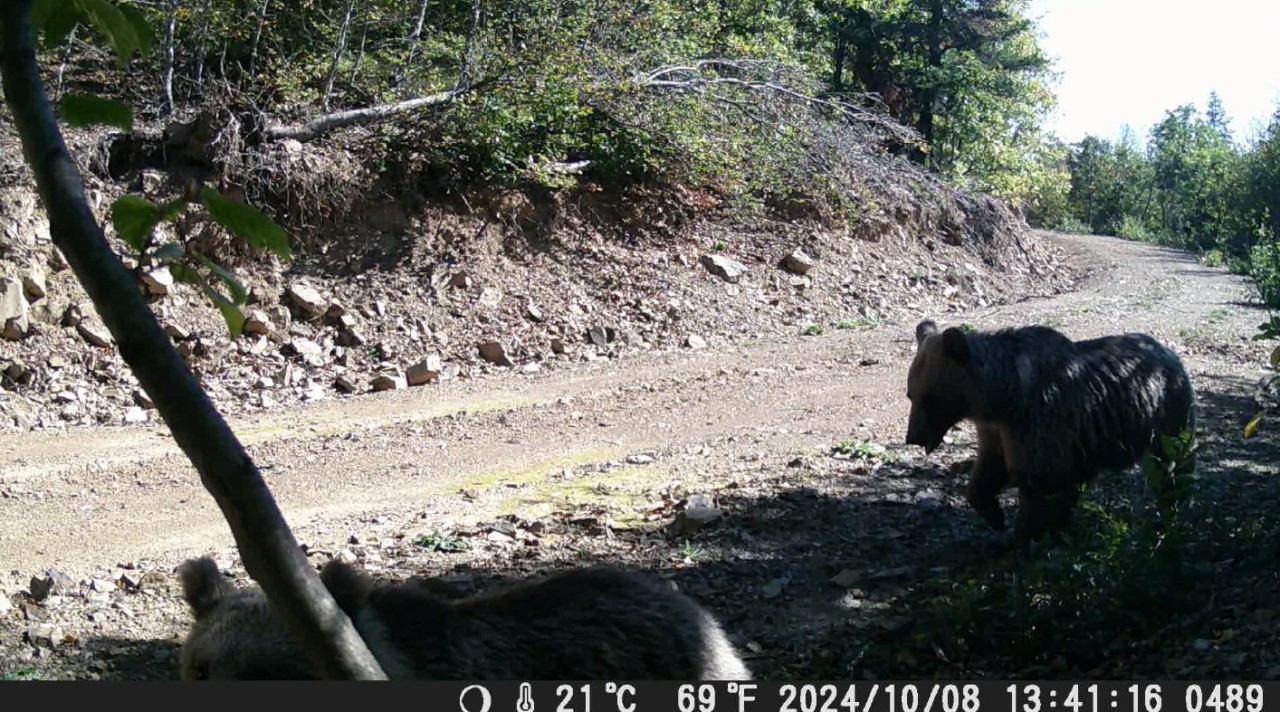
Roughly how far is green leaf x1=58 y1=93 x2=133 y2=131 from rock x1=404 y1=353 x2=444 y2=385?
11062 millimetres

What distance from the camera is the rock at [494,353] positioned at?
45.3 feet

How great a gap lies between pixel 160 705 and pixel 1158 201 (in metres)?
52.7

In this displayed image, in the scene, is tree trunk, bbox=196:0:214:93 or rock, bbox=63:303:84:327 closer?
rock, bbox=63:303:84:327

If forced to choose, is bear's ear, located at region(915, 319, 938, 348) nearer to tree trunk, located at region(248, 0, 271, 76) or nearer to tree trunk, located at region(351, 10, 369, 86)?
tree trunk, located at region(351, 10, 369, 86)

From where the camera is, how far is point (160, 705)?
302 centimetres

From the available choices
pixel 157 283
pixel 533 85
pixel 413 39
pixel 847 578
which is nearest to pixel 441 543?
pixel 847 578

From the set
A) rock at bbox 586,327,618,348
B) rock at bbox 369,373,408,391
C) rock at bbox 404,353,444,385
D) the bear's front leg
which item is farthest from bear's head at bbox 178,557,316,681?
rock at bbox 586,327,618,348

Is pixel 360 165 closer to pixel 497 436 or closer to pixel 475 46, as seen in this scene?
pixel 475 46

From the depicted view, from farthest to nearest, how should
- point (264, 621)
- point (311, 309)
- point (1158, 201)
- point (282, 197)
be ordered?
1. point (1158, 201)
2. point (282, 197)
3. point (311, 309)
4. point (264, 621)

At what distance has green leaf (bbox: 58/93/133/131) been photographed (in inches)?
73.6

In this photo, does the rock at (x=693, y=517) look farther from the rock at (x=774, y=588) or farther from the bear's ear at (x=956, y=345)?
the bear's ear at (x=956, y=345)

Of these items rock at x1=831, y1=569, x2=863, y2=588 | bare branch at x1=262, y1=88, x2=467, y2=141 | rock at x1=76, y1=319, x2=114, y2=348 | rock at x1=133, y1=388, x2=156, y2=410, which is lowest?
rock at x1=133, y1=388, x2=156, y2=410

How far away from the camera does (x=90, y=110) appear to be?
6.18 ft

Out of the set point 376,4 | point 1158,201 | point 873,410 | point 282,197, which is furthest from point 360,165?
point 1158,201
